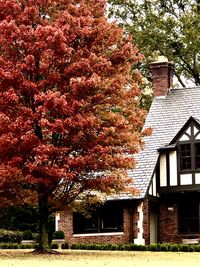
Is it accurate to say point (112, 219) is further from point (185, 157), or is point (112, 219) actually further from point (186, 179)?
point (185, 157)

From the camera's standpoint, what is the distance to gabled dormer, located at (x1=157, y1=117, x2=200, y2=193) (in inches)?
1273

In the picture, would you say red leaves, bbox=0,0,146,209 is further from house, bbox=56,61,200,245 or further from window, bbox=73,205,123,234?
window, bbox=73,205,123,234

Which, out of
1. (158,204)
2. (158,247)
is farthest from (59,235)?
(158,247)

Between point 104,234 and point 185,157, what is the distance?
557cm

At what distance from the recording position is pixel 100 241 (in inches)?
1297

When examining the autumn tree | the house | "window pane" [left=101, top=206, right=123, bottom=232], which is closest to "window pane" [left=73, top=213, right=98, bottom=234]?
the house

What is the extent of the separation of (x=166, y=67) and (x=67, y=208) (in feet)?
46.3

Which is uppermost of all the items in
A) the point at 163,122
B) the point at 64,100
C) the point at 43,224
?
the point at 163,122

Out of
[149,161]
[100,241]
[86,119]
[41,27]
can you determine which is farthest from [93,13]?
[100,241]

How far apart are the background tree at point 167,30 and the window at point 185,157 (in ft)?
43.8

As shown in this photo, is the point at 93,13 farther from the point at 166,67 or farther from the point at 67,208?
the point at 166,67

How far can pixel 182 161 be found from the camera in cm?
3275

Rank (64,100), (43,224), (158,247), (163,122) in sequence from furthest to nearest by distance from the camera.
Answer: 1. (163,122)
2. (158,247)
3. (43,224)
4. (64,100)

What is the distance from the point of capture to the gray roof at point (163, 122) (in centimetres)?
3272
